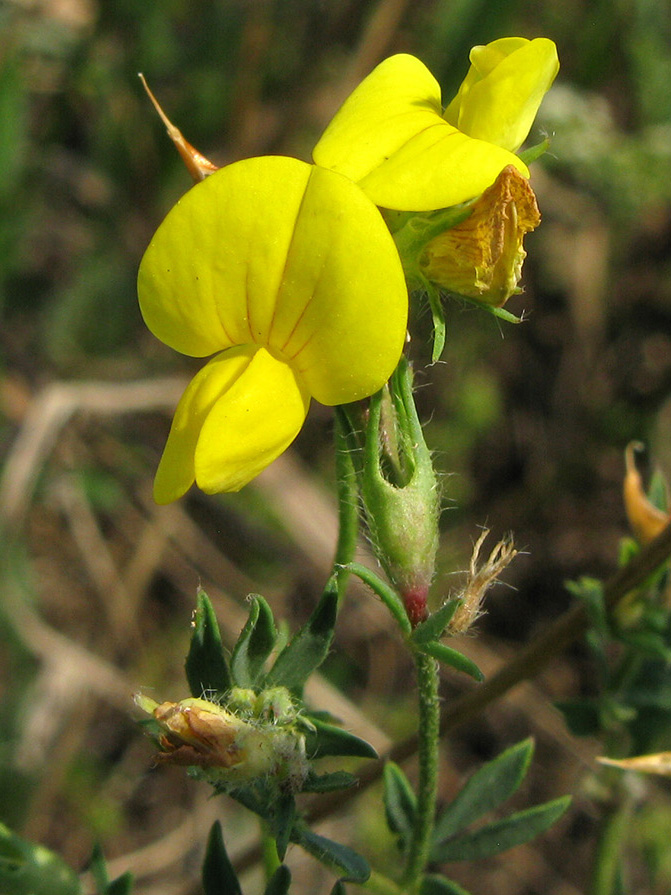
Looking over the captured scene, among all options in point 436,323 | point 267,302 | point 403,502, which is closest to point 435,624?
point 403,502

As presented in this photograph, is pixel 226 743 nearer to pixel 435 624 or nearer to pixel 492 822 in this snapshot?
pixel 435 624

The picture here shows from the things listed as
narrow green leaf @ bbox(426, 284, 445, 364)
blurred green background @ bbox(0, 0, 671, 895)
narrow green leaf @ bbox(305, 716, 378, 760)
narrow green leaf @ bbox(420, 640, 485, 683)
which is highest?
narrow green leaf @ bbox(426, 284, 445, 364)

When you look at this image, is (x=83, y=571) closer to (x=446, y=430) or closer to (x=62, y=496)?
(x=62, y=496)

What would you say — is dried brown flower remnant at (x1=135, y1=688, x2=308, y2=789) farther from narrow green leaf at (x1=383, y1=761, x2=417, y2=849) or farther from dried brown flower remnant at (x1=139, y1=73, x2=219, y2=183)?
dried brown flower remnant at (x1=139, y1=73, x2=219, y2=183)

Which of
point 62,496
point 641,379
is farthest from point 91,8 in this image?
point 641,379

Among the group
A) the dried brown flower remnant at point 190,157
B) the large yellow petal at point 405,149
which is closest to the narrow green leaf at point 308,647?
the large yellow petal at point 405,149

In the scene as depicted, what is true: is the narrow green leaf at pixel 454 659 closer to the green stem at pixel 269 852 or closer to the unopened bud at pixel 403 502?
the unopened bud at pixel 403 502

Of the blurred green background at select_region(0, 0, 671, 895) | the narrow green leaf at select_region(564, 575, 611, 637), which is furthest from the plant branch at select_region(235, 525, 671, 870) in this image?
the blurred green background at select_region(0, 0, 671, 895)
